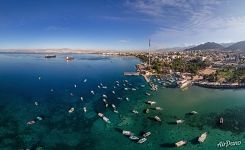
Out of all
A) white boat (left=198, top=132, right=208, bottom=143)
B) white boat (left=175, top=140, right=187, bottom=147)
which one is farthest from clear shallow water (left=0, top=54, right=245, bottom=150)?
white boat (left=175, top=140, right=187, bottom=147)

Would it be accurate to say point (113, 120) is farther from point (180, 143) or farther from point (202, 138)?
point (202, 138)

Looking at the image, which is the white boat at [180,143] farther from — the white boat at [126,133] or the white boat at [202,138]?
the white boat at [126,133]

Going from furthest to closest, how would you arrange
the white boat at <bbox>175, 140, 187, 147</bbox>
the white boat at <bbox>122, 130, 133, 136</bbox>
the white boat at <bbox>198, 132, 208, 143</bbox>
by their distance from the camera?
1. the white boat at <bbox>122, 130, 133, 136</bbox>
2. the white boat at <bbox>198, 132, 208, 143</bbox>
3. the white boat at <bbox>175, 140, 187, 147</bbox>

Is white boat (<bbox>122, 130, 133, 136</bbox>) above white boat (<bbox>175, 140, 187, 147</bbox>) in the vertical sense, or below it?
above

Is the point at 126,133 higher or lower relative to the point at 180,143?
higher

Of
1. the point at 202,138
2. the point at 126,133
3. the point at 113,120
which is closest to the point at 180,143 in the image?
the point at 202,138

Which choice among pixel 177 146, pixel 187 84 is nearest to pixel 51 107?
pixel 177 146

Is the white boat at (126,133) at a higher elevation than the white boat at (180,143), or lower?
higher

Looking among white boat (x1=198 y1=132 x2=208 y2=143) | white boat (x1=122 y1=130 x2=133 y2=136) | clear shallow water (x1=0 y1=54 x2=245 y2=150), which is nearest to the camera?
clear shallow water (x1=0 y1=54 x2=245 y2=150)

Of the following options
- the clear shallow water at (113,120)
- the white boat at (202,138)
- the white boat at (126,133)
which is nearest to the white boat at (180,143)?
the clear shallow water at (113,120)

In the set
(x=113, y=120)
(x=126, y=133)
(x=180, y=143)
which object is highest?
(x=113, y=120)

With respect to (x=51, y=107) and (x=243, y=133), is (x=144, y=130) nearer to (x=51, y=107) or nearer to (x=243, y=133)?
(x=243, y=133)

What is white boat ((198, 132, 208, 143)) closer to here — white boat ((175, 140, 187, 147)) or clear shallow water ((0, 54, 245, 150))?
clear shallow water ((0, 54, 245, 150))
